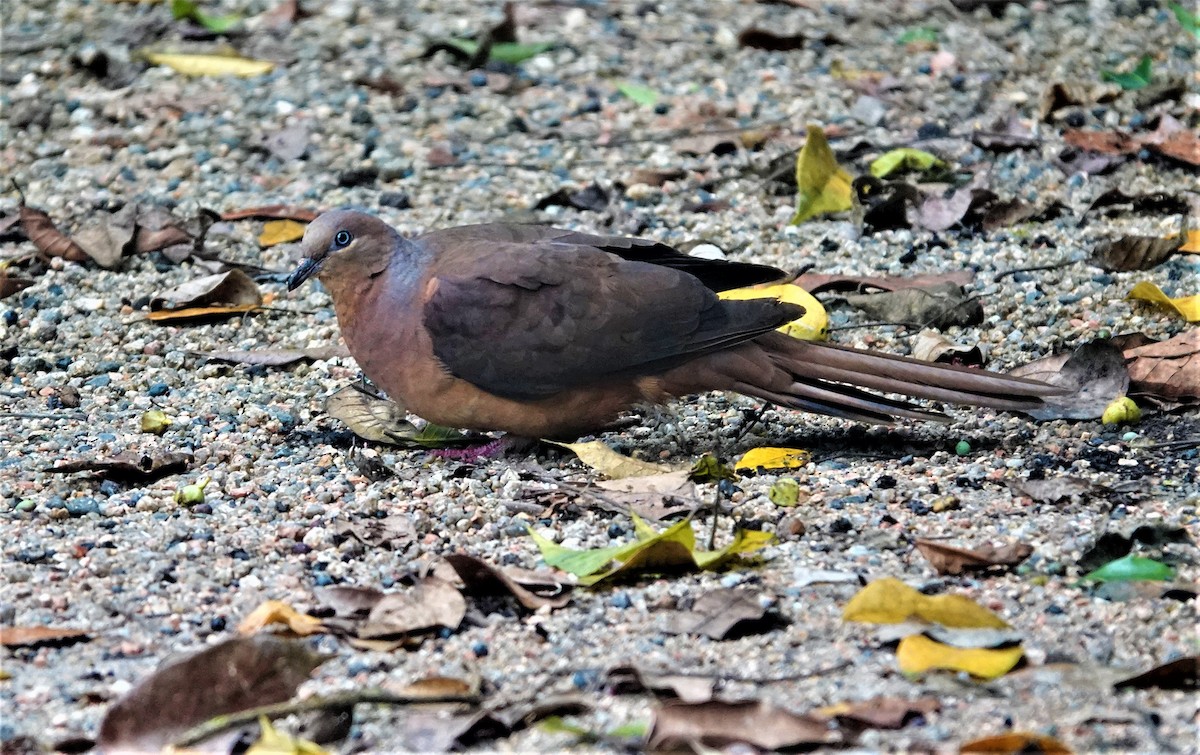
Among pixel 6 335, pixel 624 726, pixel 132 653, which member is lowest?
pixel 6 335

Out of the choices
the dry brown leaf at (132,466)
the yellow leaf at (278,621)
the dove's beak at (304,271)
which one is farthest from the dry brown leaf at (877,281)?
the yellow leaf at (278,621)

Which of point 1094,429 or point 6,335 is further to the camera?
point 6,335

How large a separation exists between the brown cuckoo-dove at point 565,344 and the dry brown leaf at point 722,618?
1.34 m

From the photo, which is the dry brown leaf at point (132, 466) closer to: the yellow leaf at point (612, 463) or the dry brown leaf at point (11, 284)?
the yellow leaf at point (612, 463)

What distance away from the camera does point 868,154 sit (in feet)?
24.1

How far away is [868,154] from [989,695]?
451cm

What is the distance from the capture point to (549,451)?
5.16m

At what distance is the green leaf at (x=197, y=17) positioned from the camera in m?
9.13

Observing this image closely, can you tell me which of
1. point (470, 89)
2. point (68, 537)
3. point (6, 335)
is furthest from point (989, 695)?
point (470, 89)

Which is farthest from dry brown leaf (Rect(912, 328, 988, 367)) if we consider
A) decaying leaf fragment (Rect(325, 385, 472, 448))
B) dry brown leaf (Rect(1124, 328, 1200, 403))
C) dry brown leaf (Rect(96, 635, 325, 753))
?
dry brown leaf (Rect(96, 635, 325, 753))

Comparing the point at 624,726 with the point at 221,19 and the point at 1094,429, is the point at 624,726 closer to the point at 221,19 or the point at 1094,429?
the point at 1094,429

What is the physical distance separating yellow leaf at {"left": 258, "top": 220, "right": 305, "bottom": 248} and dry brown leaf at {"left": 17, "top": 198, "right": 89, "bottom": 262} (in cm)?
75

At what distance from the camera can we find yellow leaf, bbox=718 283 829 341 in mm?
5594

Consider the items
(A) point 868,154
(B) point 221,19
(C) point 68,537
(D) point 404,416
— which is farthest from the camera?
(B) point 221,19
